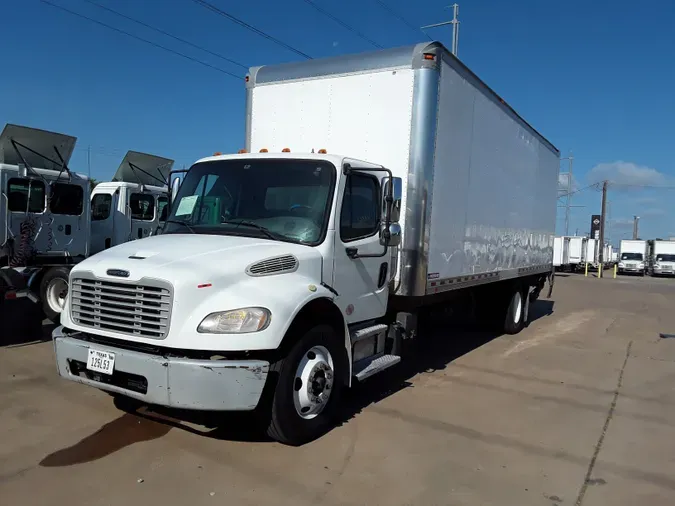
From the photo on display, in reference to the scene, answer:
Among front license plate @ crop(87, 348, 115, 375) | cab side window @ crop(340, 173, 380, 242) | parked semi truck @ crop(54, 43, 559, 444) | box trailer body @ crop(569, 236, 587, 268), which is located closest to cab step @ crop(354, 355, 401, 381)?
parked semi truck @ crop(54, 43, 559, 444)

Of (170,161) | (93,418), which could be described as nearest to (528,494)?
(93,418)

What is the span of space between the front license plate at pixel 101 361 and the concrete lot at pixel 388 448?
2.29ft

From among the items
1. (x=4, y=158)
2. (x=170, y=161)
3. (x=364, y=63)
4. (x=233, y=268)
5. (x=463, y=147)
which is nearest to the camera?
(x=233, y=268)

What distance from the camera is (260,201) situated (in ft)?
17.1

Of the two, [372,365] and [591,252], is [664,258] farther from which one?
[372,365]

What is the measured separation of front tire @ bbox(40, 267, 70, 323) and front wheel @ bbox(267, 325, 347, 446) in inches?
247

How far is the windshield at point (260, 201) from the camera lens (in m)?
5.00

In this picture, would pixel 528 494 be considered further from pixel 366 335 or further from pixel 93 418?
pixel 93 418

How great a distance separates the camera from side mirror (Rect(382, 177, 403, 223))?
5.51 metres

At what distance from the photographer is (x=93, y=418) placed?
199 inches

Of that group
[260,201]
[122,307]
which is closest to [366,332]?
[260,201]

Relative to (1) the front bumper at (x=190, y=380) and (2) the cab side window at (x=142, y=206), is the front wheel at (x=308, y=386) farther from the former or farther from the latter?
(2) the cab side window at (x=142, y=206)

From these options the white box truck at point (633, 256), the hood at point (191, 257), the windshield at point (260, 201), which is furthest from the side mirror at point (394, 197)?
the white box truck at point (633, 256)

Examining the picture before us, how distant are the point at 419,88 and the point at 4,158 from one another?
7161 mm
